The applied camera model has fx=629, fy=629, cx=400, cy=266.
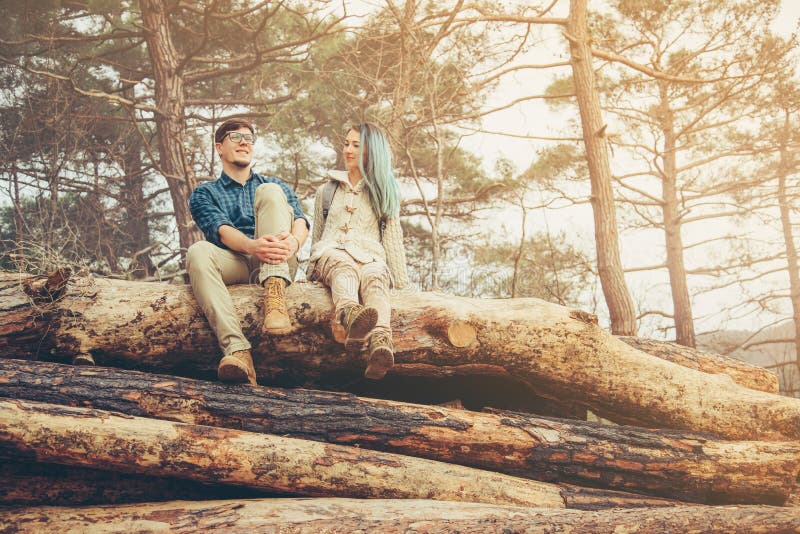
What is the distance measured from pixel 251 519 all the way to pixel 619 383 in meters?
→ 2.78

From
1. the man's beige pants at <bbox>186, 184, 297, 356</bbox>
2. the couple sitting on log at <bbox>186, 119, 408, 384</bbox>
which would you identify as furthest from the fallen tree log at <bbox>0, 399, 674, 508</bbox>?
the man's beige pants at <bbox>186, 184, 297, 356</bbox>

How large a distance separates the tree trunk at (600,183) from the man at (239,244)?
4.49m

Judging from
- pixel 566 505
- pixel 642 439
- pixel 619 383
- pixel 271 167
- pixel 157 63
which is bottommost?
pixel 566 505

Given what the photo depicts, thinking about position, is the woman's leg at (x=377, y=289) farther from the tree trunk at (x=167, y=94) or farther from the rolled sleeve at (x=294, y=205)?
the tree trunk at (x=167, y=94)

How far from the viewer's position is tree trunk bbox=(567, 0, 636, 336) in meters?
7.50

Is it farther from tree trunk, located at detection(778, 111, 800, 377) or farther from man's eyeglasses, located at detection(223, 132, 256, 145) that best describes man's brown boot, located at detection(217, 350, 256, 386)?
tree trunk, located at detection(778, 111, 800, 377)

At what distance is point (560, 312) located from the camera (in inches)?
180

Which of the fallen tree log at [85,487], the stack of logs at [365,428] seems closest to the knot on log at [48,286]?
the stack of logs at [365,428]

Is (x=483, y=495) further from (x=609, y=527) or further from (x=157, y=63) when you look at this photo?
(x=157, y=63)

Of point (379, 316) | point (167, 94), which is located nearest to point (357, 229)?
point (379, 316)

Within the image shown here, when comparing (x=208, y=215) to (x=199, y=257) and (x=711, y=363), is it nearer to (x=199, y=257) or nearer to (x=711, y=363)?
(x=199, y=257)

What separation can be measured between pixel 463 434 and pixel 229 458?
1.38 m

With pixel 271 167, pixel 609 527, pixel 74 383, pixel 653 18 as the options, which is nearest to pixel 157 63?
pixel 271 167

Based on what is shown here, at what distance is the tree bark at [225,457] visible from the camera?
3.15m
